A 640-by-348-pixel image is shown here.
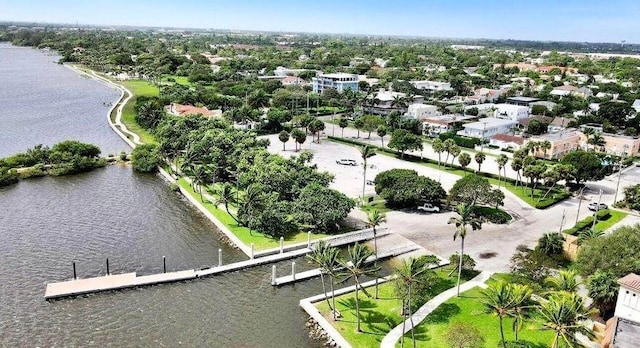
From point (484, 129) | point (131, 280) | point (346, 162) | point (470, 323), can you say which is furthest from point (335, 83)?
point (470, 323)

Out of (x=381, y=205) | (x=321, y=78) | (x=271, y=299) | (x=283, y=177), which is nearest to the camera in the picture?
(x=271, y=299)

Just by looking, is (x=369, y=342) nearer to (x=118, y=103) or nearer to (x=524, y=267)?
(x=524, y=267)

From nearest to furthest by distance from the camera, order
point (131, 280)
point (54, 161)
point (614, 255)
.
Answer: point (614, 255)
point (131, 280)
point (54, 161)

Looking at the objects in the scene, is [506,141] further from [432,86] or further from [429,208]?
[432,86]

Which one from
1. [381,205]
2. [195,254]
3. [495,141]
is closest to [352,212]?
[381,205]

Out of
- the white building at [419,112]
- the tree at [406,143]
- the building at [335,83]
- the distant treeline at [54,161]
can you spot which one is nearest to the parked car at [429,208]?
the tree at [406,143]

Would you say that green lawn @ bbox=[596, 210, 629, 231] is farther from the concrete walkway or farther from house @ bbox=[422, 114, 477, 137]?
house @ bbox=[422, 114, 477, 137]
